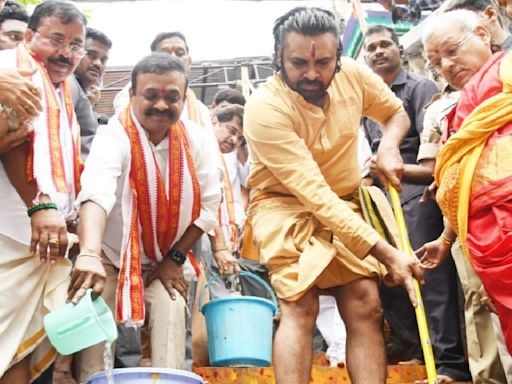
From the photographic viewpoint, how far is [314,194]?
3340mm

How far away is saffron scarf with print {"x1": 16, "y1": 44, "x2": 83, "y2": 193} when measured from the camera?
329 centimetres

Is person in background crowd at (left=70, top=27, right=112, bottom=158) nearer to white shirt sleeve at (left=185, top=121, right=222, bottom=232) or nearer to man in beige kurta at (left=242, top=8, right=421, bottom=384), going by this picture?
white shirt sleeve at (left=185, top=121, right=222, bottom=232)

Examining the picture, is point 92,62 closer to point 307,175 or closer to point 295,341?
point 307,175

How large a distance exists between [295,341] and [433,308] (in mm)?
1143

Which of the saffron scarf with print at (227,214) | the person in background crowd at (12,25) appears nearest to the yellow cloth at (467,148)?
the saffron scarf with print at (227,214)

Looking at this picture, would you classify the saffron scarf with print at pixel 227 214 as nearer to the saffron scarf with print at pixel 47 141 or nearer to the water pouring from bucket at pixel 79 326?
the saffron scarf with print at pixel 47 141

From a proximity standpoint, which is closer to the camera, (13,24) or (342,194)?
(342,194)

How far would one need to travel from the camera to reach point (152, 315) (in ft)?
11.8

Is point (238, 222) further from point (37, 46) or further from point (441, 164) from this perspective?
point (441, 164)

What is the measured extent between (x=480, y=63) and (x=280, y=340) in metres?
1.61

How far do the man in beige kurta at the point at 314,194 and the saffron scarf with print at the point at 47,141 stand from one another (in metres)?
0.82

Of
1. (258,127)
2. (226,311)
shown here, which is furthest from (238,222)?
(258,127)

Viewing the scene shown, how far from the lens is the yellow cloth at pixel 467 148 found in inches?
116

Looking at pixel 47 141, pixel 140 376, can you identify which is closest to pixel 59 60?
pixel 47 141
